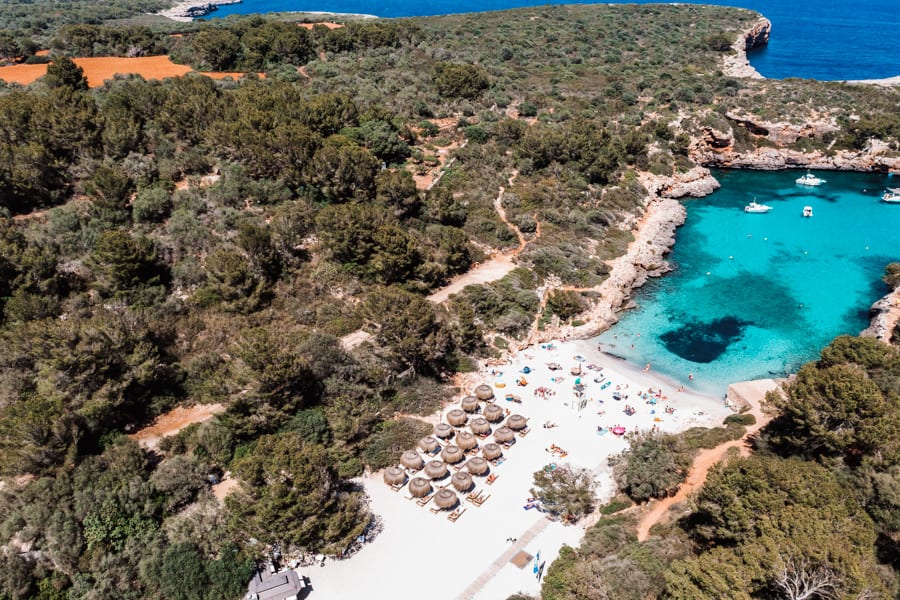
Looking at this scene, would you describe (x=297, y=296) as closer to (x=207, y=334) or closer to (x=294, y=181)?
(x=207, y=334)

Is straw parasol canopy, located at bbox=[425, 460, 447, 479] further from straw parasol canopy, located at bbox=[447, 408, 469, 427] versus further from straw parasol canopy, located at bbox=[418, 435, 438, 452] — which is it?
straw parasol canopy, located at bbox=[447, 408, 469, 427]

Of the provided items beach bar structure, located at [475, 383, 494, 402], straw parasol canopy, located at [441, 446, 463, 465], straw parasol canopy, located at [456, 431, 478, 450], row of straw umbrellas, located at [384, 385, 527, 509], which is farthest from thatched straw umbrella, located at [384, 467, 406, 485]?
beach bar structure, located at [475, 383, 494, 402]

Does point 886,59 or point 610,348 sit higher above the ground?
point 886,59

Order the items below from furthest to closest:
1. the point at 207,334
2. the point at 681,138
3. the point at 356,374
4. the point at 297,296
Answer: the point at 681,138, the point at 297,296, the point at 207,334, the point at 356,374

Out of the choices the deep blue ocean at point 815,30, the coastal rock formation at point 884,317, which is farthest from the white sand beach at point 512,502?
the deep blue ocean at point 815,30

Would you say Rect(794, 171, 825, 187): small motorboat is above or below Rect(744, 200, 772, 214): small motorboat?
above

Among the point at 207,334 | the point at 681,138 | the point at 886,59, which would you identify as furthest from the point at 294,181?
the point at 886,59
